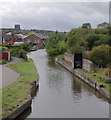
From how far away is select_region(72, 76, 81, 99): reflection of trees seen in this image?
20.8m

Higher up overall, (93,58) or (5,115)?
(93,58)

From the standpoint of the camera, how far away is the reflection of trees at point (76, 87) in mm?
20750

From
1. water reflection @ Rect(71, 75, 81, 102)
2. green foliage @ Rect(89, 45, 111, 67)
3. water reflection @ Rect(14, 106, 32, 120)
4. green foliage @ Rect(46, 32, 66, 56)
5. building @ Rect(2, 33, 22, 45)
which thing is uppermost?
building @ Rect(2, 33, 22, 45)

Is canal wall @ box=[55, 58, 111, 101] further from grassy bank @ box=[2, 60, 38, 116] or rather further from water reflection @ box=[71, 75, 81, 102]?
grassy bank @ box=[2, 60, 38, 116]

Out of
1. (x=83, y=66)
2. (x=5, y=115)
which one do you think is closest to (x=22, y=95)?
(x=5, y=115)

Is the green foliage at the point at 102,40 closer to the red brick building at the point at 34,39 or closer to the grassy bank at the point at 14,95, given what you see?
the grassy bank at the point at 14,95

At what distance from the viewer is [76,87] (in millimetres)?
24125

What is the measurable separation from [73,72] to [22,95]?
647 inches

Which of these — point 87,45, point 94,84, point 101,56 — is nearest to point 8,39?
point 87,45

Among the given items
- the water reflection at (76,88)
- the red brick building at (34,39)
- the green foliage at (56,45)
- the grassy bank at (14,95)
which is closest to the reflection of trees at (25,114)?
the grassy bank at (14,95)

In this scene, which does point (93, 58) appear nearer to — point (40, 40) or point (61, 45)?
point (61, 45)

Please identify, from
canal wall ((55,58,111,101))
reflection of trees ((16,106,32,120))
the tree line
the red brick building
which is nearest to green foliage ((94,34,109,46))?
the tree line

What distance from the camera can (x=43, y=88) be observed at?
23062 mm

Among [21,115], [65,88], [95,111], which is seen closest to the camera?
[21,115]
